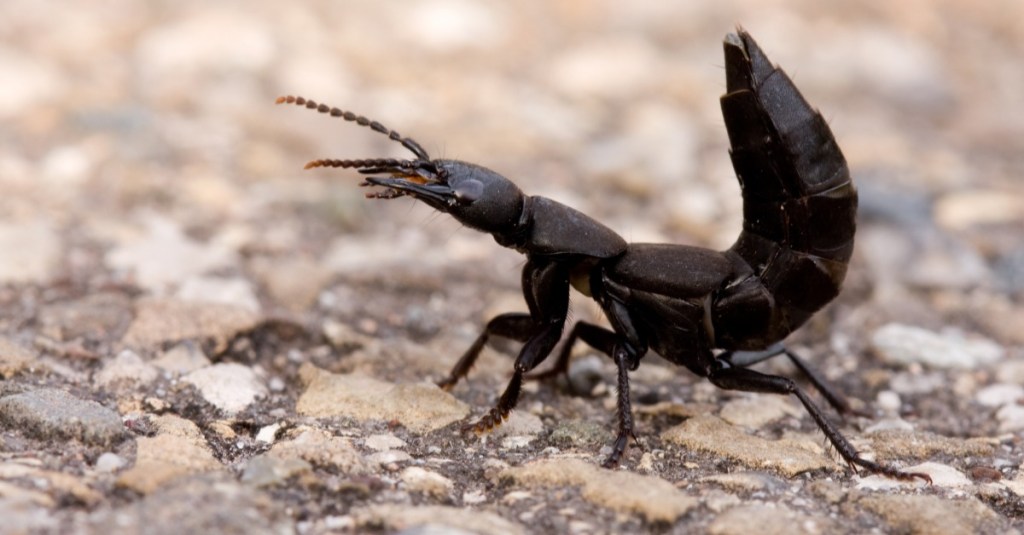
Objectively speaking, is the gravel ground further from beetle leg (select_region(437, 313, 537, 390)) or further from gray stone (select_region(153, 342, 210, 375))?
beetle leg (select_region(437, 313, 537, 390))

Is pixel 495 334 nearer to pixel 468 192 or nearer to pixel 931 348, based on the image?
pixel 468 192

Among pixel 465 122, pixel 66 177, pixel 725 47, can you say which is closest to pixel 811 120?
pixel 725 47

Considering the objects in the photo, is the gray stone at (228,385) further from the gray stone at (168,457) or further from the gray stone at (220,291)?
the gray stone at (220,291)

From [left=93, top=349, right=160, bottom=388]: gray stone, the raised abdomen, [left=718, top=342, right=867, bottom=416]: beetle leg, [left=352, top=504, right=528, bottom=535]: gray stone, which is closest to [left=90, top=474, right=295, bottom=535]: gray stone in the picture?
[left=352, top=504, right=528, bottom=535]: gray stone

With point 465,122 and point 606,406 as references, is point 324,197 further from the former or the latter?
point 606,406

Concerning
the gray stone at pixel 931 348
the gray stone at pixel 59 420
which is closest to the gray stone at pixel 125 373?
the gray stone at pixel 59 420
